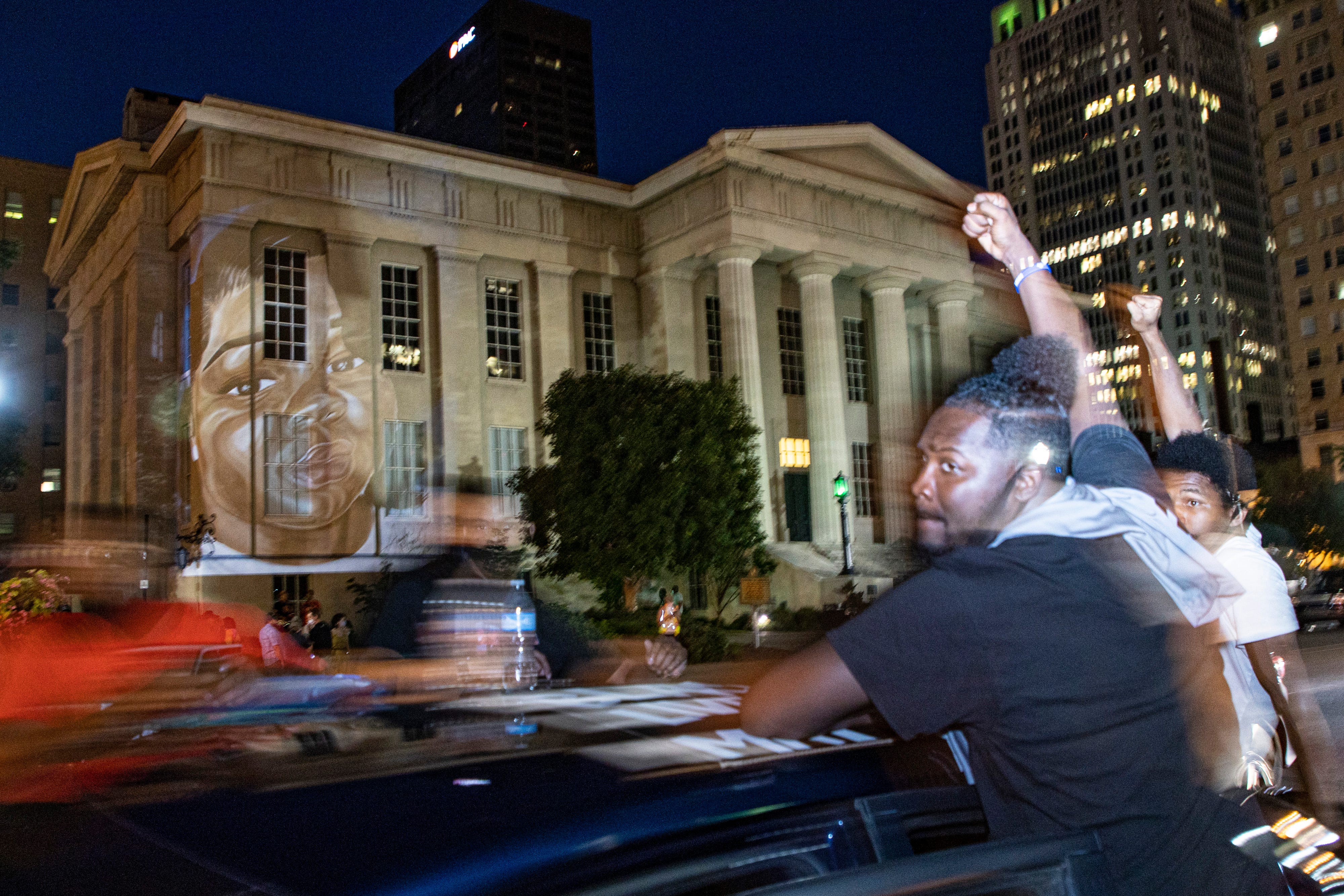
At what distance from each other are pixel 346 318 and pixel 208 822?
107 ft

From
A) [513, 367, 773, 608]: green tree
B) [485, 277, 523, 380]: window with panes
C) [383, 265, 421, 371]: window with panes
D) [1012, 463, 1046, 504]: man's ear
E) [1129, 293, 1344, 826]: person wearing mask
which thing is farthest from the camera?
[485, 277, 523, 380]: window with panes

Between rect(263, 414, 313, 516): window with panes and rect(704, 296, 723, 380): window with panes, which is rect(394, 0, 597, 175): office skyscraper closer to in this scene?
rect(704, 296, 723, 380): window with panes

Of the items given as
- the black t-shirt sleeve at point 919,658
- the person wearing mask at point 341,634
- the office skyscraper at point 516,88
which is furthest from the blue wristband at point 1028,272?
the office skyscraper at point 516,88

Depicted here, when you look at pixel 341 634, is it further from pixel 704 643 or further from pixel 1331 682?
pixel 1331 682

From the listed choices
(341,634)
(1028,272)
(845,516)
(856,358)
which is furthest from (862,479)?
(1028,272)

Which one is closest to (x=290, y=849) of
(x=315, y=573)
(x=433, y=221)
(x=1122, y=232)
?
(x=315, y=573)

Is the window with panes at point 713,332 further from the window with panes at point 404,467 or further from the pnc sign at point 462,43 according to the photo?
the pnc sign at point 462,43

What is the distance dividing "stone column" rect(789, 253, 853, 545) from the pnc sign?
131 m

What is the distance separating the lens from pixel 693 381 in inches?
1174

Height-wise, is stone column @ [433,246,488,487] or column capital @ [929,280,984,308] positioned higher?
column capital @ [929,280,984,308]

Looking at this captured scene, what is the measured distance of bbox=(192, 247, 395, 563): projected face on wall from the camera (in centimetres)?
2981

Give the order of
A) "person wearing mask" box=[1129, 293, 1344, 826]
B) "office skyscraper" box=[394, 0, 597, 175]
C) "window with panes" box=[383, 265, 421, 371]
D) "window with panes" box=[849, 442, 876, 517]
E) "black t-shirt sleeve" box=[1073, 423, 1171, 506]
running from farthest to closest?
"office skyscraper" box=[394, 0, 597, 175], "window with panes" box=[849, 442, 876, 517], "window with panes" box=[383, 265, 421, 371], "person wearing mask" box=[1129, 293, 1344, 826], "black t-shirt sleeve" box=[1073, 423, 1171, 506]

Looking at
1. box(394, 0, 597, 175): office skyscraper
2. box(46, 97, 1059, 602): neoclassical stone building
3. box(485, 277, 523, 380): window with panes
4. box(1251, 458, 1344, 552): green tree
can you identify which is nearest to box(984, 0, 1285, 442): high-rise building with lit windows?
box(394, 0, 597, 175): office skyscraper

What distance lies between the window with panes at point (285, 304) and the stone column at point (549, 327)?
795 cm
